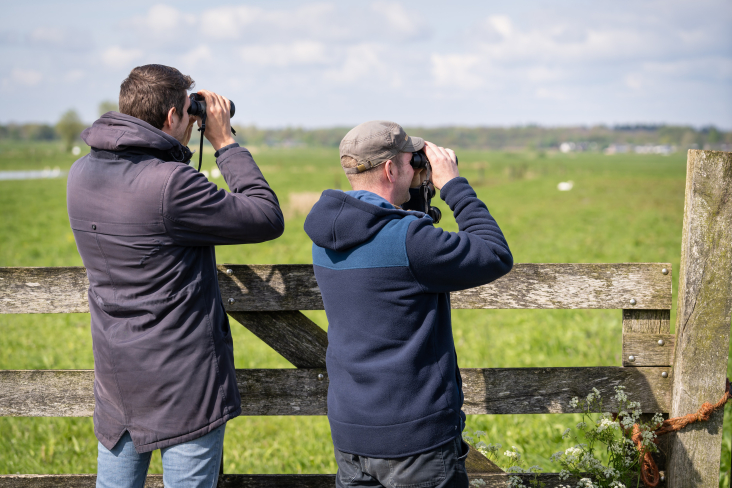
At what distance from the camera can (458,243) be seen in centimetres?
211

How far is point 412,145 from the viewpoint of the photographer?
233 centimetres

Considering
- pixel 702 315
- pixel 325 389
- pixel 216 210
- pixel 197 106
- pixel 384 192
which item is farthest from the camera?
pixel 325 389

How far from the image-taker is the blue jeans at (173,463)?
2.30m

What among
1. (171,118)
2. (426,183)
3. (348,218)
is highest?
(171,118)

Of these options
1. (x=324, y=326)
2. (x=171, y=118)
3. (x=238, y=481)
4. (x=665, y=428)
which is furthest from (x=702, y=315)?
(x=324, y=326)

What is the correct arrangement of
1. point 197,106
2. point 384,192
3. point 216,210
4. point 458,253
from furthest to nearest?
point 197,106 < point 384,192 < point 216,210 < point 458,253

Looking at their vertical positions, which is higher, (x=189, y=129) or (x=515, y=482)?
(x=189, y=129)

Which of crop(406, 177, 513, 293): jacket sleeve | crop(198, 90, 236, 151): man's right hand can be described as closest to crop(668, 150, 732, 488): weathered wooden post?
crop(406, 177, 513, 293): jacket sleeve

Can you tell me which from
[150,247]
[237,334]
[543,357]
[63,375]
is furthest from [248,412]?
[237,334]

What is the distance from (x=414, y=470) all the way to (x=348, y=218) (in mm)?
956

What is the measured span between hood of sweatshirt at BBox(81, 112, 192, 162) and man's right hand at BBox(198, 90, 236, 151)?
0.30m

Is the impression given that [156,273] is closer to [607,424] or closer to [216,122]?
[216,122]

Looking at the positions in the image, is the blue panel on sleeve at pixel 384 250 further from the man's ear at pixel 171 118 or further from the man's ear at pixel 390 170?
the man's ear at pixel 171 118

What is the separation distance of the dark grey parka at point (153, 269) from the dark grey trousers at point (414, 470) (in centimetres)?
56
